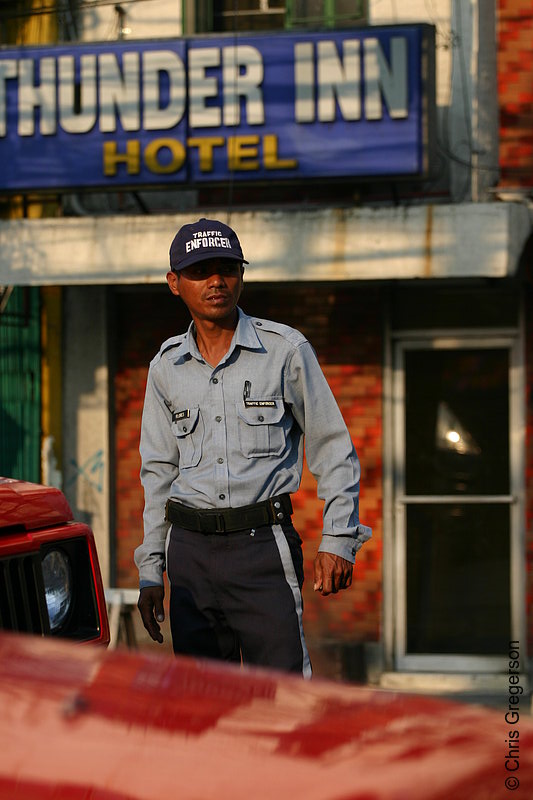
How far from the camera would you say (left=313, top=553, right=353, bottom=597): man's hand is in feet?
11.3

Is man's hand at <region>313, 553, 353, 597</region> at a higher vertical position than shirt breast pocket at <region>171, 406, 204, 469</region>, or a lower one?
lower

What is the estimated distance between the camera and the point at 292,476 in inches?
142

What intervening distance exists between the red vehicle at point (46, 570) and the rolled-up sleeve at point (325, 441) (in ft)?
2.51

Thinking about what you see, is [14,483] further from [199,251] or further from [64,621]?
[199,251]

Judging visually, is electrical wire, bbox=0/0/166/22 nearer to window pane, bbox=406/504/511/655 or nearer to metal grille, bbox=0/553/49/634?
window pane, bbox=406/504/511/655

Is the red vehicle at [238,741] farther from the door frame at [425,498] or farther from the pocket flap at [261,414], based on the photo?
the door frame at [425,498]

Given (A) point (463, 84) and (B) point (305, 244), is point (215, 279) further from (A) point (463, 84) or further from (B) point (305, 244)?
(A) point (463, 84)

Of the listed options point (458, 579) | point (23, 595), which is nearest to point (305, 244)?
point (458, 579)

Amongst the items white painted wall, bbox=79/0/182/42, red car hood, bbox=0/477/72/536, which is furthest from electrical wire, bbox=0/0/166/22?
red car hood, bbox=0/477/72/536

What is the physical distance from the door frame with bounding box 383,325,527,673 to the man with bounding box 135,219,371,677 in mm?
4260

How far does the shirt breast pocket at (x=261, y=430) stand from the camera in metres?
3.55

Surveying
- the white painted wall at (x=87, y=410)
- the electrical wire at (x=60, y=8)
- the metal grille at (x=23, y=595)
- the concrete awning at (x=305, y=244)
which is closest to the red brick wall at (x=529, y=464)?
the concrete awning at (x=305, y=244)

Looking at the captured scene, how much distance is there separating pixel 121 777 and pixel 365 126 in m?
6.24

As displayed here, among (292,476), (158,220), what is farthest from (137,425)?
(292,476)
